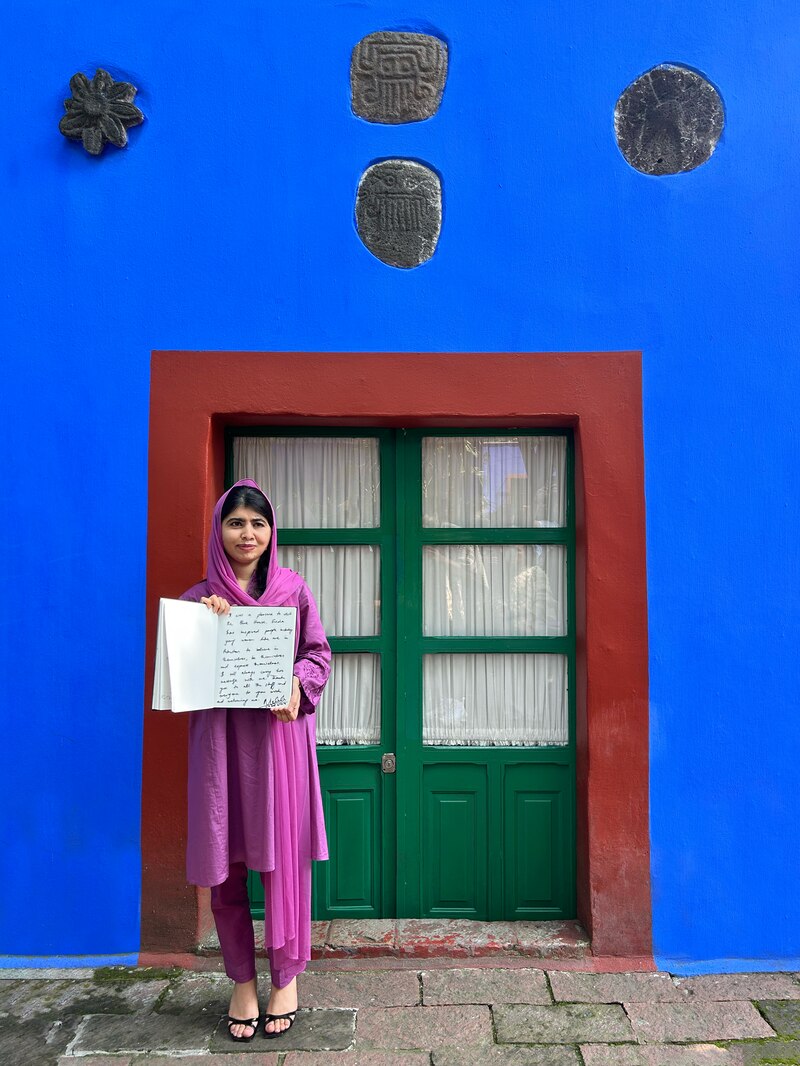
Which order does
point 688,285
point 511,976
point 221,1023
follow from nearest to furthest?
point 221,1023, point 511,976, point 688,285

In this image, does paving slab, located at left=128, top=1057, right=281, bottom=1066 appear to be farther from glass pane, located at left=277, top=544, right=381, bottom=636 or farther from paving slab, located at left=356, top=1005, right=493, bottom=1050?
glass pane, located at left=277, top=544, right=381, bottom=636

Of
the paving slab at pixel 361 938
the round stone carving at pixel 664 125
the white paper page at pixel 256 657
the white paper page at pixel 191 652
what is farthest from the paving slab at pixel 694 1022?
the round stone carving at pixel 664 125

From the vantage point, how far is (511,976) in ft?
11.0

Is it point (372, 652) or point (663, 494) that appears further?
point (372, 652)

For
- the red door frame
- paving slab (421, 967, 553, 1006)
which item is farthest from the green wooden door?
paving slab (421, 967, 553, 1006)

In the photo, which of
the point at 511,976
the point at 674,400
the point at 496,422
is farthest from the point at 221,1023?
the point at 674,400

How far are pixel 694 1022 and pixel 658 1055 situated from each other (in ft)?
0.90

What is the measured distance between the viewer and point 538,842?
148 inches

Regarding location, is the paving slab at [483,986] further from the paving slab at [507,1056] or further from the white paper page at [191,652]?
the white paper page at [191,652]

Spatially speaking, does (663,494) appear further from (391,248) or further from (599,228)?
(391,248)

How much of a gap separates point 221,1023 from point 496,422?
2575 mm

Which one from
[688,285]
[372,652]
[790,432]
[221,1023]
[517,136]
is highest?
[517,136]

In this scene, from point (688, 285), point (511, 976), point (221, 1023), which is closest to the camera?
point (221, 1023)

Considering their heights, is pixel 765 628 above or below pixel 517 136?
below
